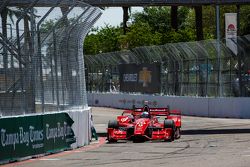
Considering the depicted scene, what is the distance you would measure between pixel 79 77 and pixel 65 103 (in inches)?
56.0

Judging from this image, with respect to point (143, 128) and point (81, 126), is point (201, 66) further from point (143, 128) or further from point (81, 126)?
point (81, 126)

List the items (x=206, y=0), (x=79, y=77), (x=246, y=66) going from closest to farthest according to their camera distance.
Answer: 1. (x=79, y=77)
2. (x=206, y=0)
3. (x=246, y=66)

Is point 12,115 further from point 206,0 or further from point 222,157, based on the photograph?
point 206,0

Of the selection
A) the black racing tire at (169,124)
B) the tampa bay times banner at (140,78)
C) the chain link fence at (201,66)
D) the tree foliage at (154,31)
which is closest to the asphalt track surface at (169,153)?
the black racing tire at (169,124)

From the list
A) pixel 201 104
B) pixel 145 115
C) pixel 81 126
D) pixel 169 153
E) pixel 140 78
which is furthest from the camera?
pixel 140 78

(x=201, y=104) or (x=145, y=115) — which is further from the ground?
(x=201, y=104)

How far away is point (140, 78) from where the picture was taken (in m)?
43.1

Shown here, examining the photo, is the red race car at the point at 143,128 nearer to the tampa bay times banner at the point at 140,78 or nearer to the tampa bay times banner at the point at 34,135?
the tampa bay times banner at the point at 34,135

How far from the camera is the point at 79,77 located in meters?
20.3

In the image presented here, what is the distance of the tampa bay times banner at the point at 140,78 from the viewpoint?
1580 inches

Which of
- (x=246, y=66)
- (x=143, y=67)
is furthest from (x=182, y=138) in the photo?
(x=143, y=67)

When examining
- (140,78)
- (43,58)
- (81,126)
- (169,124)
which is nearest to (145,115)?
(169,124)

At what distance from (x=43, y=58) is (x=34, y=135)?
2.32 meters

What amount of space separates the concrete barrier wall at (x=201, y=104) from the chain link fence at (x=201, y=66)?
1.17 feet
